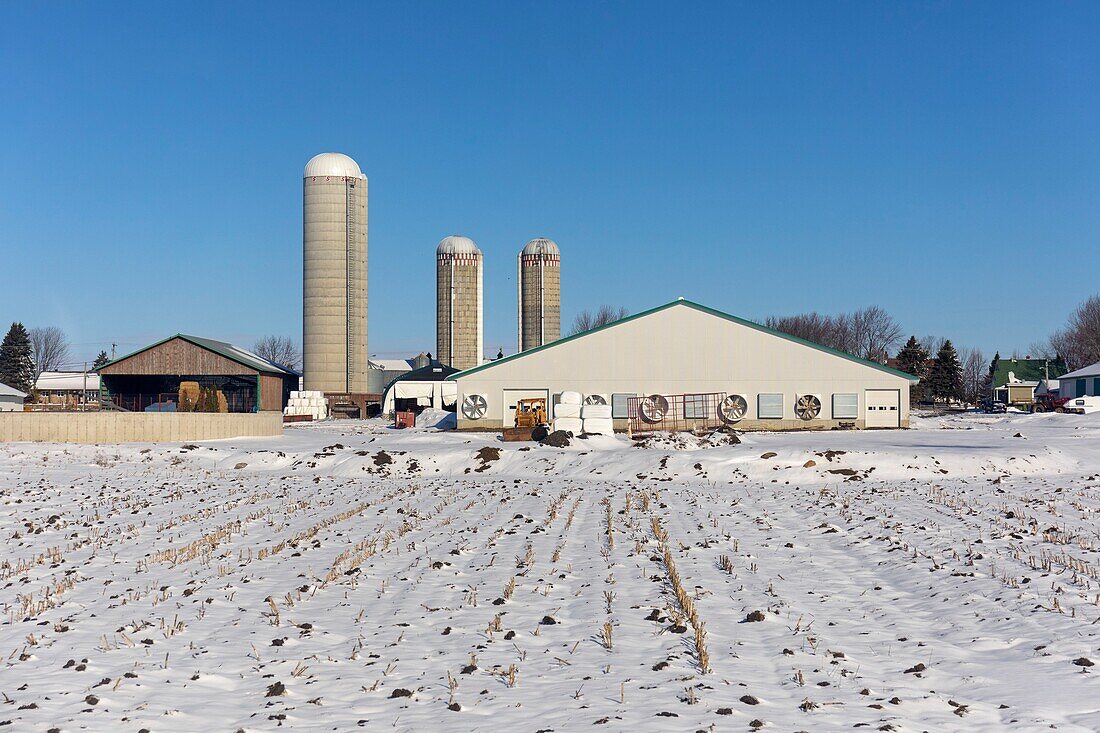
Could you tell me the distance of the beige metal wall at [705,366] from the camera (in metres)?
53.8

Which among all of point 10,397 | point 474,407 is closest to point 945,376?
point 474,407

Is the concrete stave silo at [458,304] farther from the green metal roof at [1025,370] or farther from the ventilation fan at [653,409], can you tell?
the green metal roof at [1025,370]

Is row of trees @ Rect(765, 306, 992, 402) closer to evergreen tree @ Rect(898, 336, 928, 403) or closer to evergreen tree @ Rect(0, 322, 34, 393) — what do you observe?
evergreen tree @ Rect(898, 336, 928, 403)

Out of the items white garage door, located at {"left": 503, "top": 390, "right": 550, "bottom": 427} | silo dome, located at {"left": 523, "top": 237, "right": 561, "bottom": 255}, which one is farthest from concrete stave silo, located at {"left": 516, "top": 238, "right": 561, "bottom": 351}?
white garage door, located at {"left": 503, "top": 390, "right": 550, "bottom": 427}

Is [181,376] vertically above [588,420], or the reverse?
[181,376]

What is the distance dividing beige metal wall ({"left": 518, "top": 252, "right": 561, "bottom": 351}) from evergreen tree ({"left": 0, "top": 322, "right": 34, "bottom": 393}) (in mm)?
53897

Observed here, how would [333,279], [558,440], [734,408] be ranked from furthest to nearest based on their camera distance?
[333,279] < [734,408] < [558,440]

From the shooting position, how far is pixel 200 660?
931 centimetres

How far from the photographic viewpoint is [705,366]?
53.9 m

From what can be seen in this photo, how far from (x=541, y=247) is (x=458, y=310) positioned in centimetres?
1284

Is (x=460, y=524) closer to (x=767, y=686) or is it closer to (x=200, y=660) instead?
(x=200, y=660)

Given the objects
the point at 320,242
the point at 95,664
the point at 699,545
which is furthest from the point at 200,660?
the point at 320,242

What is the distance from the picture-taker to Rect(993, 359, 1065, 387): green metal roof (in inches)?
4697

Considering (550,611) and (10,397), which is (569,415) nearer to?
(550,611)
